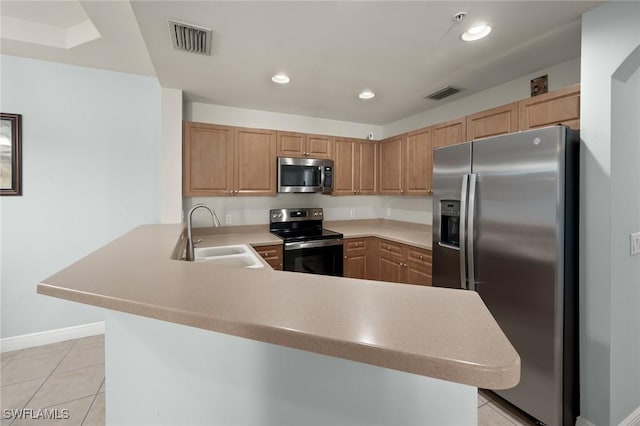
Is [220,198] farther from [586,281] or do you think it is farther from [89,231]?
[586,281]

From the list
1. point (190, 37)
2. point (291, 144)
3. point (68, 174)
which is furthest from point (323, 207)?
point (68, 174)

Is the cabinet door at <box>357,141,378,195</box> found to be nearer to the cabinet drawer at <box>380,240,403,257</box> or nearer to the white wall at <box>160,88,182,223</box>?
the cabinet drawer at <box>380,240,403,257</box>

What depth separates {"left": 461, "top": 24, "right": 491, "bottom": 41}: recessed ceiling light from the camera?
1.78 m

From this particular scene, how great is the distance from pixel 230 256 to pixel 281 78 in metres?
1.66

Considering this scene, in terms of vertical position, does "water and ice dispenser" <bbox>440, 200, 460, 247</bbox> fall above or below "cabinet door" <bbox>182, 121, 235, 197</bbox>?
below

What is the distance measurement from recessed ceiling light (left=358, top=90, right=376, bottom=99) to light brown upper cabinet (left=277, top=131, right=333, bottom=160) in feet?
2.60

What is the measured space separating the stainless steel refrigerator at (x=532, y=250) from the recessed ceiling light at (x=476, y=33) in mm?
692

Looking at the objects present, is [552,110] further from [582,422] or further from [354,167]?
[354,167]

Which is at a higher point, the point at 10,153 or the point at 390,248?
the point at 10,153

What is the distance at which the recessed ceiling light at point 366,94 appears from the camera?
115 inches

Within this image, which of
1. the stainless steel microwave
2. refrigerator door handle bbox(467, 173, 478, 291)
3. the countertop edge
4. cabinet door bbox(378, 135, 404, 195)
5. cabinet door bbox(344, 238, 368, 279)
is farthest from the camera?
cabinet door bbox(378, 135, 404, 195)

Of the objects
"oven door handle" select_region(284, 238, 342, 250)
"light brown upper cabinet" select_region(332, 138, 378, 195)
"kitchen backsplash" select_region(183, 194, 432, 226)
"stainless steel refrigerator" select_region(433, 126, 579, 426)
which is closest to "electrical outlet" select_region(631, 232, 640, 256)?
"stainless steel refrigerator" select_region(433, 126, 579, 426)

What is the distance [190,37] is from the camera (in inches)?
74.7

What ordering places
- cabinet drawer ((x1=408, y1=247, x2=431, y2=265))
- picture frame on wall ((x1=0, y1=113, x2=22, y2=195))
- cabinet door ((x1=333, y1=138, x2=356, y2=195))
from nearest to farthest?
picture frame on wall ((x1=0, y1=113, x2=22, y2=195)) < cabinet drawer ((x1=408, y1=247, x2=431, y2=265)) < cabinet door ((x1=333, y1=138, x2=356, y2=195))
